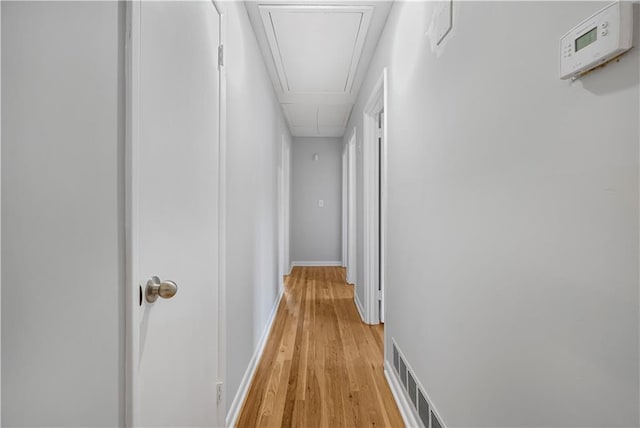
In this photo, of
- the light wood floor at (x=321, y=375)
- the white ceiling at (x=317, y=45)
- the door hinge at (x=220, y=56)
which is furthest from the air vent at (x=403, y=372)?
the white ceiling at (x=317, y=45)

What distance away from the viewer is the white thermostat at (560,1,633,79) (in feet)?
1.71

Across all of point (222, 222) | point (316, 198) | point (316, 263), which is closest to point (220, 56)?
point (222, 222)

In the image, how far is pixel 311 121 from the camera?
5.01 m

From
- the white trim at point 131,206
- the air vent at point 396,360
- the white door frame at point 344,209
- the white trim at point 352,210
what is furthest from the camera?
the white door frame at point 344,209

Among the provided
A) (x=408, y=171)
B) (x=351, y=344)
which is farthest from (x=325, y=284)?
(x=408, y=171)

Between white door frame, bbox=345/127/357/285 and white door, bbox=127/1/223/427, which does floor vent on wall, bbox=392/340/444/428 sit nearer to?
white door, bbox=127/1/223/427

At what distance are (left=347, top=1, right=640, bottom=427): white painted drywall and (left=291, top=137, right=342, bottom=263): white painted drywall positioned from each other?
468 cm

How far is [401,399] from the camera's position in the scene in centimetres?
178

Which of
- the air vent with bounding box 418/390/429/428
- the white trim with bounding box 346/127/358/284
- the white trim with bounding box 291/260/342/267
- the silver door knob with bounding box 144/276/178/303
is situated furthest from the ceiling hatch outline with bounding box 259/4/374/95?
the white trim with bounding box 291/260/342/267

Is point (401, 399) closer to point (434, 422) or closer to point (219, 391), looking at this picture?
point (434, 422)

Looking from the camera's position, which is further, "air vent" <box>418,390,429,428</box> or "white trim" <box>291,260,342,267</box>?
"white trim" <box>291,260,342,267</box>

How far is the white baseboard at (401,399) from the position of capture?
161 cm

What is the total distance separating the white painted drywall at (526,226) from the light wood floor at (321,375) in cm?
→ 54

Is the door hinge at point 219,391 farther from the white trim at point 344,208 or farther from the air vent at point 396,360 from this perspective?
the white trim at point 344,208
